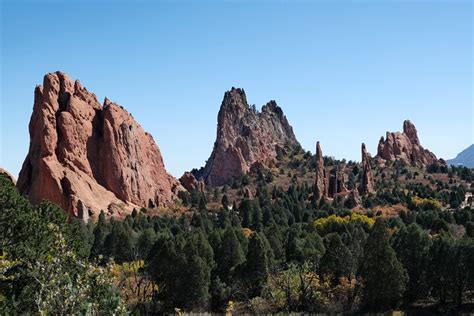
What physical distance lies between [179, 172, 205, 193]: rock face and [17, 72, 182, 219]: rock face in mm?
20360

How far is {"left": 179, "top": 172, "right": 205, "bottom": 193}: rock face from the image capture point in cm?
16138

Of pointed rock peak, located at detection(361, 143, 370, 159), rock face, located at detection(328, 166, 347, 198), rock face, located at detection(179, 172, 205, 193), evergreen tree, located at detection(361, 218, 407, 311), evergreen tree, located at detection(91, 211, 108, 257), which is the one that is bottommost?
evergreen tree, located at detection(361, 218, 407, 311)

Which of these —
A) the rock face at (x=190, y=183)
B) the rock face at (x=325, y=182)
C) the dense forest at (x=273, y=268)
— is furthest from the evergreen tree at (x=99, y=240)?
the rock face at (x=325, y=182)

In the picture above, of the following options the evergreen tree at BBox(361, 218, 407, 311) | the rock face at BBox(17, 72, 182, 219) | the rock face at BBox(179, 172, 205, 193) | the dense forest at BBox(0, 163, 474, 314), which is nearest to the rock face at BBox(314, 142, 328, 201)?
the rock face at BBox(179, 172, 205, 193)

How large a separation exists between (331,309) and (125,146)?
8610 centimetres

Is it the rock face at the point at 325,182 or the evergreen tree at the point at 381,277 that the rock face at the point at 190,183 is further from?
the evergreen tree at the point at 381,277

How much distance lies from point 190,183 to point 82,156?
48.6 metres

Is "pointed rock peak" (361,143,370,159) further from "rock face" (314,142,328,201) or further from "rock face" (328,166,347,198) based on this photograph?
"rock face" (314,142,328,201)

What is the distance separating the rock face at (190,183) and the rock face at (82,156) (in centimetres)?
2036

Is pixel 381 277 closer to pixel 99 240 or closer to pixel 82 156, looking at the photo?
pixel 99 240

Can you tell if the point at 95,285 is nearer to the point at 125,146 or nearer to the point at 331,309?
the point at 331,309

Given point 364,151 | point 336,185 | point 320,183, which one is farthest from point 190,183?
point 364,151

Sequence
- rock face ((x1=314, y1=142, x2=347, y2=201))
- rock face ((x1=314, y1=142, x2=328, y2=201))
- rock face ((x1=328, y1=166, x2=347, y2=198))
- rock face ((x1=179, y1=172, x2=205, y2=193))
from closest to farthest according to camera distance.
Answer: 1. rock face ((x1=314, y1=142, x2=328, y2=201))
2. rock face ((x1=314, y1=142, x2=347, y2=201))
3. rock face ((x1=328, y1=166, x2=347, y2=198))
4. rock face ((x1=179, y1=172, x2=205, y2=193))

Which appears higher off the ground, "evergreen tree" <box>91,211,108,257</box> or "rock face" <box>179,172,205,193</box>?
"rock face" <box>179,172,205,193</box>
